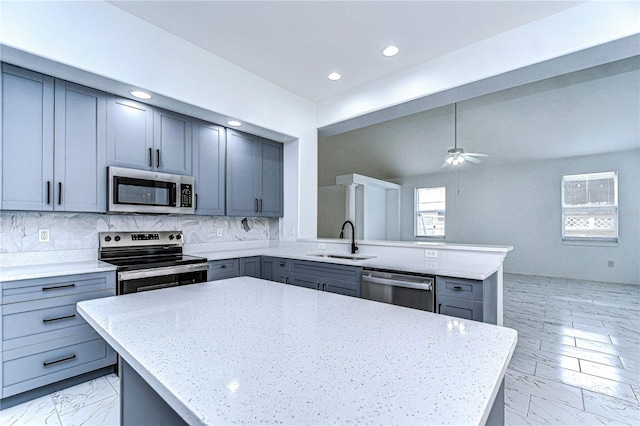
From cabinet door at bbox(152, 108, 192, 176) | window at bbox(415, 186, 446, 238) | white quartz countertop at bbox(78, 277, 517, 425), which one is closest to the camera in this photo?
white quartz countertop at bbox(78, 277, 517, 425)

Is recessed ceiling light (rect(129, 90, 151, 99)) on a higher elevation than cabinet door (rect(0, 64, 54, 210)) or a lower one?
higher

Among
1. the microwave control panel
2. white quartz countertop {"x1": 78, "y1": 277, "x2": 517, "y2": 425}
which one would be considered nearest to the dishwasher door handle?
white quartz countertop {"x1": 78, "y1": 277, "x2": 517, "y2": 425}

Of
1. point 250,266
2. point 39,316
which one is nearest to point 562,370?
point 250,266

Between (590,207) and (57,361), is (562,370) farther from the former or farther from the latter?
(57,361)

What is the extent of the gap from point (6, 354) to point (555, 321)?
523cm

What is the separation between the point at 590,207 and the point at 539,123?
1.26 metres

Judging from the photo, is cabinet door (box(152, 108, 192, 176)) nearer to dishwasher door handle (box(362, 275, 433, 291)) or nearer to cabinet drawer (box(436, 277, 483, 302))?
dishwasher door handle (box(362, 275, 433, 291))

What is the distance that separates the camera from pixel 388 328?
1053 millimetres

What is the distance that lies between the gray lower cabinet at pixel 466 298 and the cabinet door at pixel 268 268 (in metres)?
1.96

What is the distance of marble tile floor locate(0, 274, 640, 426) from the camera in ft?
6.28

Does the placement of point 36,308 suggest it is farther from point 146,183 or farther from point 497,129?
point 497,129

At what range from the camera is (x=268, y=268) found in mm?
3666

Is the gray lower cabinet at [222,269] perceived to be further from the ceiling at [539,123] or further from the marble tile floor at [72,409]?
the ceiling at [539,123]

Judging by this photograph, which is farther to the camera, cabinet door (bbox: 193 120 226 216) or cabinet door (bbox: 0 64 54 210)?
cabinet door (bbox: 193 120 226 216)
